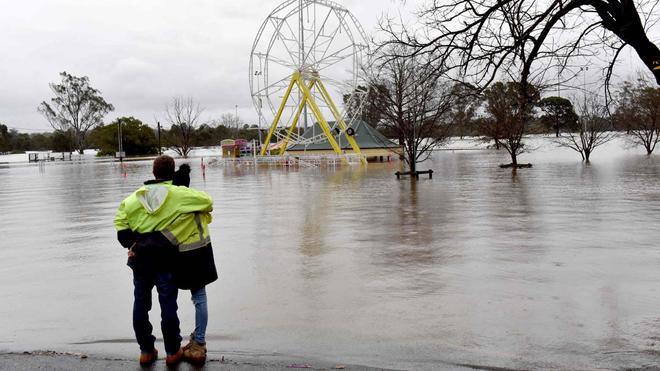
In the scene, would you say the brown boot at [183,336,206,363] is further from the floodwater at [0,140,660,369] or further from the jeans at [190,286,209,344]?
the floodwater at [0,140,660,369]

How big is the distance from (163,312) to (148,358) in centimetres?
36

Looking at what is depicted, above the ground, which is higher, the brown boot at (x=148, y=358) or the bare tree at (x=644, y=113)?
the bare tree at (x=644, y=113)

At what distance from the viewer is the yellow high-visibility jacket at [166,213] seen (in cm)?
443

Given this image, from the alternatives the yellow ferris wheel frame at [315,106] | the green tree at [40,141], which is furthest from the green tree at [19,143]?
the yellow ferris wheel frame at [315,106]

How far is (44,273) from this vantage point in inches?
307

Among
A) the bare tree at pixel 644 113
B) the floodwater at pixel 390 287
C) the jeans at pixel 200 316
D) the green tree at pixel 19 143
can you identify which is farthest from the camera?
the green tree at pixel 19 143

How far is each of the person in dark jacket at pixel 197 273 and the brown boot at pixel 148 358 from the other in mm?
224

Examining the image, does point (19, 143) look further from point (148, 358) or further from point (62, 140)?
point (148, 358)

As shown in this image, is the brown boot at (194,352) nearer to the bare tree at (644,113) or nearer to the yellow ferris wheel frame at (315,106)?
the yellow ferris wheel frame at (315,106)

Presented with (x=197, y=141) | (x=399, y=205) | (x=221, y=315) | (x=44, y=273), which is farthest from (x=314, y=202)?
(x=197, y=141)

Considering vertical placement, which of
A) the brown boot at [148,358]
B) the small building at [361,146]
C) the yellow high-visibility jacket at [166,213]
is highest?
the small building at [361,146]

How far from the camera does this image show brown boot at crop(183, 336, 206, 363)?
4.42 metres

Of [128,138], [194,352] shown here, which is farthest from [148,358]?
[128,138]

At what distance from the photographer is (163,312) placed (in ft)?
14.7
